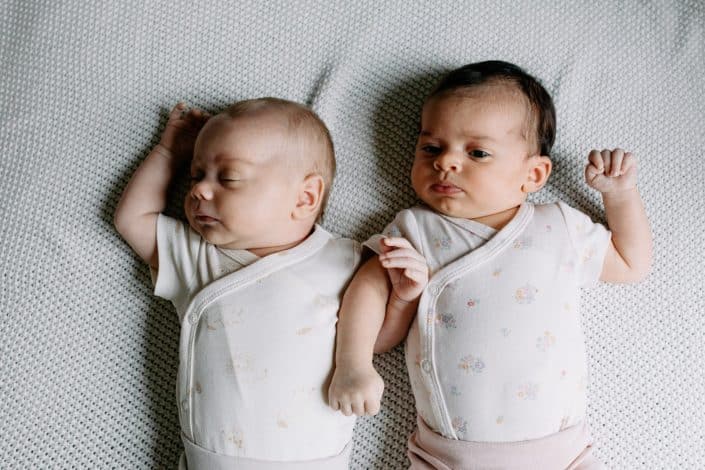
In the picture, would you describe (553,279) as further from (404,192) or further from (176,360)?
(176,360)

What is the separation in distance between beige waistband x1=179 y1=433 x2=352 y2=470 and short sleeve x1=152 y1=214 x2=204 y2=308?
0.26 metres

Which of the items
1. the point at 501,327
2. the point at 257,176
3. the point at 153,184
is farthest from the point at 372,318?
the point at 153,184

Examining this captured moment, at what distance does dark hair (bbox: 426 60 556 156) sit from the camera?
50.2 inches

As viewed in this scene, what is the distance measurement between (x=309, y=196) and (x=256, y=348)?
0.97ft

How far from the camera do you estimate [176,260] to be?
50.5 inches

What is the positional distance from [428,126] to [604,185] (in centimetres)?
36

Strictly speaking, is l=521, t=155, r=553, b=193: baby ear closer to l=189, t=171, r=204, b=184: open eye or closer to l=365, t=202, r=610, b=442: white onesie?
l=365, t=202, r=610, b=442: white onesie

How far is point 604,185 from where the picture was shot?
1313mm

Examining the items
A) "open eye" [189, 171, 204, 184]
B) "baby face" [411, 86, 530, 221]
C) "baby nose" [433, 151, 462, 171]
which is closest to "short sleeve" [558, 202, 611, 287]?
"baby face" [411, 86, 530, 221]

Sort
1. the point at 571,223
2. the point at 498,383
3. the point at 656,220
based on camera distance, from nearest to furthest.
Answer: the point at 498,383, the point at 571,223, the point at 656,220

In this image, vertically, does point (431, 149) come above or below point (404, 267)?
above

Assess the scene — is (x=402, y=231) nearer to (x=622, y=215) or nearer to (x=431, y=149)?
(x=431, y=149)

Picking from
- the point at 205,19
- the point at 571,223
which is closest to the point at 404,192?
the point at 571,223

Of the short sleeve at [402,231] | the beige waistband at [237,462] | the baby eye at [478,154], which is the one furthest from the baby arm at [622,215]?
the beige waistband at [237,462]
